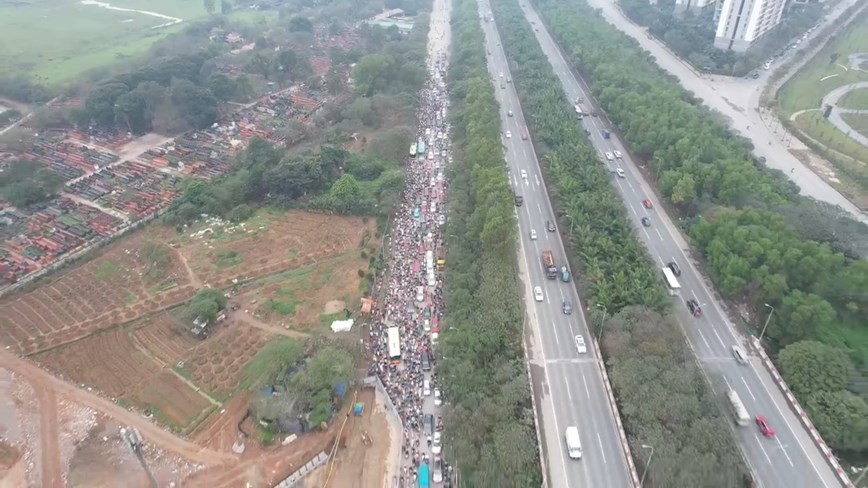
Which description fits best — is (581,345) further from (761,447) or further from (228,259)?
(228,259)

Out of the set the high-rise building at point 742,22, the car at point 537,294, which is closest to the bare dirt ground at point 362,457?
the car at point 537,294

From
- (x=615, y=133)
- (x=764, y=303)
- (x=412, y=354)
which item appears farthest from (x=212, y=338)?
(x=615, y=133)

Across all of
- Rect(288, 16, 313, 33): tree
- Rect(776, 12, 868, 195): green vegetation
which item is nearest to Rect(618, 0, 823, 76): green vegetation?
Rect(776, 12, 868, 195): green vegetation

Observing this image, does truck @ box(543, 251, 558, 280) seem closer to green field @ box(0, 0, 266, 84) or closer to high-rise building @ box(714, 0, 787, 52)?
high-rise building @ box(714, 0, 787, 52)

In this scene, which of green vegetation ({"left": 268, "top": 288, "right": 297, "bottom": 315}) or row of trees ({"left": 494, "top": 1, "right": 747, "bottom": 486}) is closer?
row of trees ({"left": 494, "top": 1, "right": 747, "bottom": 486})

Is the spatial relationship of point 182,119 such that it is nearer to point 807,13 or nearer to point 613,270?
point 613,270

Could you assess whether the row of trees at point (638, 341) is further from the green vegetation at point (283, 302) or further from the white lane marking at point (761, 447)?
the green vegetation at point (283, 302)
